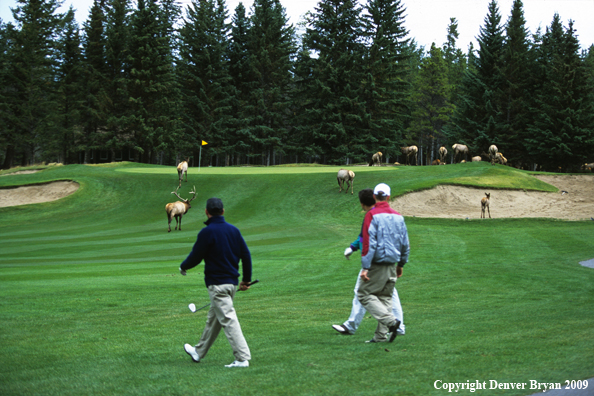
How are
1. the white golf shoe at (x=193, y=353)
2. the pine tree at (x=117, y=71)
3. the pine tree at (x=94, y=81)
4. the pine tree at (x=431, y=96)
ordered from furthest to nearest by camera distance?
the pine tree at (x=431, y=96), the pine tree at (x=94, y=81), the pine tree at (x=117, y=71), the white golf shoe at (x=193, y=353)

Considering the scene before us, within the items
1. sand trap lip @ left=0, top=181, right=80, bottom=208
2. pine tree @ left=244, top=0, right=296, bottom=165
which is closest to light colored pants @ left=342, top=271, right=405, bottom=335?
sand trap lip @ left=0, top=181, right=80, bottom=208

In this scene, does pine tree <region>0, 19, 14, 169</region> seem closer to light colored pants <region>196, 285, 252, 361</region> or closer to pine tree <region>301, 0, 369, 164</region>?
pine tree <region>301, 0, 369, 164</region>

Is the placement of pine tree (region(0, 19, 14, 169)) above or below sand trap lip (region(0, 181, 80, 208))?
above

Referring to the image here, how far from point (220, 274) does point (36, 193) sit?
3366 centimetres

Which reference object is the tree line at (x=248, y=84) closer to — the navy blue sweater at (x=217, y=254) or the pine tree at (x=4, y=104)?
the pine tree at (x=4, y=104)

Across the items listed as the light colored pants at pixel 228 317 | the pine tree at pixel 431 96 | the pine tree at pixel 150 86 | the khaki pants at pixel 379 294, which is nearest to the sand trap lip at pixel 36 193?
the pine tree at pixel 150 86

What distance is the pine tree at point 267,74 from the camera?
6444 cm

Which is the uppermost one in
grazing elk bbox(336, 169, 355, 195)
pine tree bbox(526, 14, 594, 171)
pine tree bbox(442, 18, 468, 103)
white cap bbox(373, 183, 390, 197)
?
pine tree bbox(442, 18, 468, 103)

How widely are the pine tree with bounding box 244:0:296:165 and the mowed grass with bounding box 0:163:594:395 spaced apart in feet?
134

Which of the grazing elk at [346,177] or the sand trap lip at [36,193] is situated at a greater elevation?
the grazing elk at [346,177]

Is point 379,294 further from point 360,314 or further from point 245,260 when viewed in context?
point 245,260

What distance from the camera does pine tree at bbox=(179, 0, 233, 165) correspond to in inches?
2549

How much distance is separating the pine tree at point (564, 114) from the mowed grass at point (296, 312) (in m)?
31.7

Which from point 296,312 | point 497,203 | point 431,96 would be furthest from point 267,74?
point 296,312
